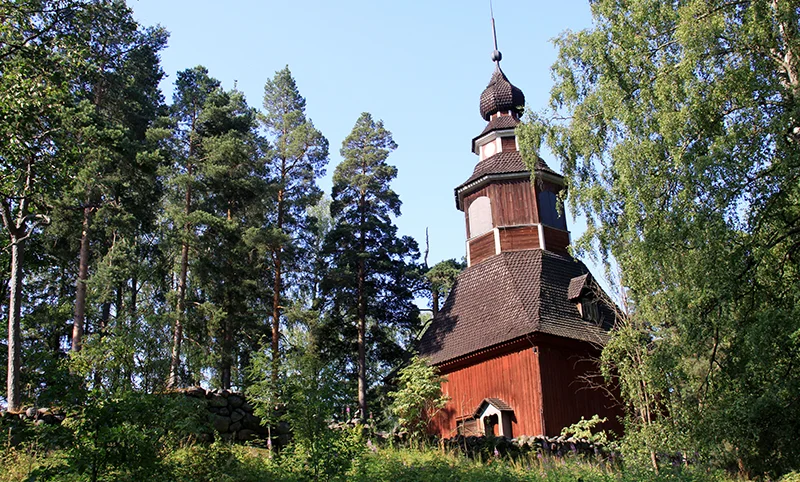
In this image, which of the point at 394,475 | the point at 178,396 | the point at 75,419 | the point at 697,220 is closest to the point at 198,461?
the point at 178,396

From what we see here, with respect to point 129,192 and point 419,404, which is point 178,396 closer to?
point 419,404

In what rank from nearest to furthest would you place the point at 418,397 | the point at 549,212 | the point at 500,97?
the point at 418,397
the point at 549,212
the point at 500,97

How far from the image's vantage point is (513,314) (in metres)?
18.6

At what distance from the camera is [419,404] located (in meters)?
17.1

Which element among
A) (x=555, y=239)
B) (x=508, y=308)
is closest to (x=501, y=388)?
(x=508, y=308)

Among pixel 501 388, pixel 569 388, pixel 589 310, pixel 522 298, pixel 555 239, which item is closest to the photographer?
pixel 569 388

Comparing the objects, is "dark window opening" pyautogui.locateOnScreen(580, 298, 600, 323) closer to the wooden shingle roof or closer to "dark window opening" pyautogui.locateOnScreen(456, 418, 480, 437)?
the wooden shingle roof

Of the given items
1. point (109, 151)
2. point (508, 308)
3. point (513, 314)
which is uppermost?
point (109, 151)

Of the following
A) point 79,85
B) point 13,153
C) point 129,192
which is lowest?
point 13,153

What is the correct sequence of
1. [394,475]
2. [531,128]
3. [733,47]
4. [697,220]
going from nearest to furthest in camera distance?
1. [394,475]
2. [697,220]
3. [733,47]
4. [531,128]

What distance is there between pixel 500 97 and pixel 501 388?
33.2 ft

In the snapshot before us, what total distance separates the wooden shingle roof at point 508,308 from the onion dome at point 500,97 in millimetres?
5549

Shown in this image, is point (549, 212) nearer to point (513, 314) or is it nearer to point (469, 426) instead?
point (513, 314)

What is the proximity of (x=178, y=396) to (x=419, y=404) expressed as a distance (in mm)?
9349
